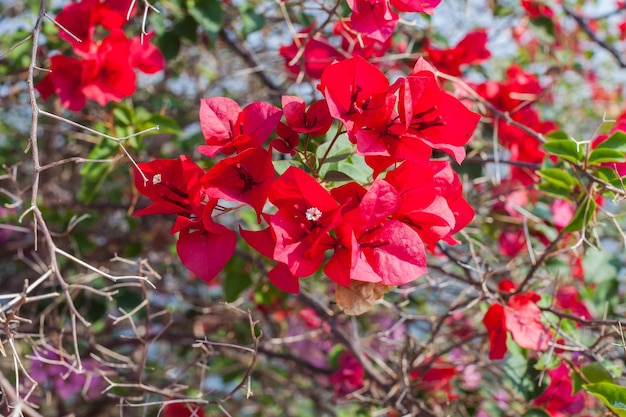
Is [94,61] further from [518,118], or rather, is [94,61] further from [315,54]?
[518,118]

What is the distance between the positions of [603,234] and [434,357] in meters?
0.85

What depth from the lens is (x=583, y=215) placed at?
89cm

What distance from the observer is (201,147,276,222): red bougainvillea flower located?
652 mm

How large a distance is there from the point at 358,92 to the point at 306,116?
67mm

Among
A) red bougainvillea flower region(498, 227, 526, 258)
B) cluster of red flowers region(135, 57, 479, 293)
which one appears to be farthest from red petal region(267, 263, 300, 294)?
red bougainvillea flower region(498, 227, 526, 258)

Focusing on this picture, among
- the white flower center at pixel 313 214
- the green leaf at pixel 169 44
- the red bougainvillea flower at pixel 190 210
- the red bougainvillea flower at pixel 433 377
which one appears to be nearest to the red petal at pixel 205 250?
the red bougainvillea flower at pixel 190 210

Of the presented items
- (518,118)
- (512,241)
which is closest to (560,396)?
(512,241)

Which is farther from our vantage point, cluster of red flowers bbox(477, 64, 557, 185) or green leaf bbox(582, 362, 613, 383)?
cluster of red flowers bbox(477, 64, 557, 185)

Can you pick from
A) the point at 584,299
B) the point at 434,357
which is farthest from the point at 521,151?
the point at 434,357

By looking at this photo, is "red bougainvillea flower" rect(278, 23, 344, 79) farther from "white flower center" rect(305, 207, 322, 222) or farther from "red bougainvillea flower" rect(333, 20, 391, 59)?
"white flower center" rect(305, 207, 322, 222)

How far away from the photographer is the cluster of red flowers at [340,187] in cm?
64

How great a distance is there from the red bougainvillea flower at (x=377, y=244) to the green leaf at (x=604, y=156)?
0.37m

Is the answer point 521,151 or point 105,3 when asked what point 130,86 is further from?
point 521,151

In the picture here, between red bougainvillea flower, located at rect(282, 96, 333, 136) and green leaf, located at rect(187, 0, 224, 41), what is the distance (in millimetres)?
545
